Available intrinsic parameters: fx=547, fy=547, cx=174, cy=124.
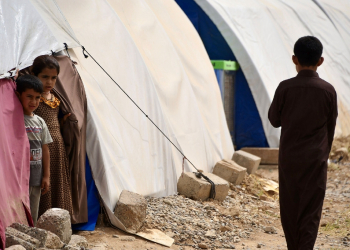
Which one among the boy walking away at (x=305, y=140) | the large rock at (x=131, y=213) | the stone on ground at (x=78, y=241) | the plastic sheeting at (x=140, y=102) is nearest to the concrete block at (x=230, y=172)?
the plastic sheeting at (x=140, y=102)

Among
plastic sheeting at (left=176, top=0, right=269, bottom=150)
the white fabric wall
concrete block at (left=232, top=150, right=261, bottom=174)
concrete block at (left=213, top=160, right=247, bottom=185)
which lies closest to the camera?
concrete block at (left=213, top=160, right=247, bottom=185)

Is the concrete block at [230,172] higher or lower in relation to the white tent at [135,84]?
lower

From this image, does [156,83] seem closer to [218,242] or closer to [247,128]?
[218,242]

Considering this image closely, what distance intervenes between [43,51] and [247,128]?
5972mm

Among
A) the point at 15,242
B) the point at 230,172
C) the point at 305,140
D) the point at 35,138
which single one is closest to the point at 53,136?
the point at 35,138

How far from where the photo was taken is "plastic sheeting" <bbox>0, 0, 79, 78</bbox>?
175 inches

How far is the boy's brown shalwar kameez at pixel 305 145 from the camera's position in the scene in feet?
12.8

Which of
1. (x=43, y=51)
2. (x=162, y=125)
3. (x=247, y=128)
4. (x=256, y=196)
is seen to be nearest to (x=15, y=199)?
(x=43, y=51)

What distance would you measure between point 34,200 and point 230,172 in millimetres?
3601

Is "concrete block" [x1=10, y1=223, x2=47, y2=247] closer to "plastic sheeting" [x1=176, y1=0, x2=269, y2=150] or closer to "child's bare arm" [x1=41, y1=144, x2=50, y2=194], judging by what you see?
"child's bare arm" [x1=41, y1=144, x2=50, y2=194]

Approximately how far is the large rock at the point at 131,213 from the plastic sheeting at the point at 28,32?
1.56 metres

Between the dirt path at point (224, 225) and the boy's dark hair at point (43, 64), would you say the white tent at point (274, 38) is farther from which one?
the boy's dark hair at point (43, 64)

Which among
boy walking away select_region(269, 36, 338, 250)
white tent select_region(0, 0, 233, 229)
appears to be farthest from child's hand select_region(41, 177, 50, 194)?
boy walking away select_region(269, 36, 338, 250)

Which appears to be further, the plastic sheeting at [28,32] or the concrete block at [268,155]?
the concrete block at [268,155]
